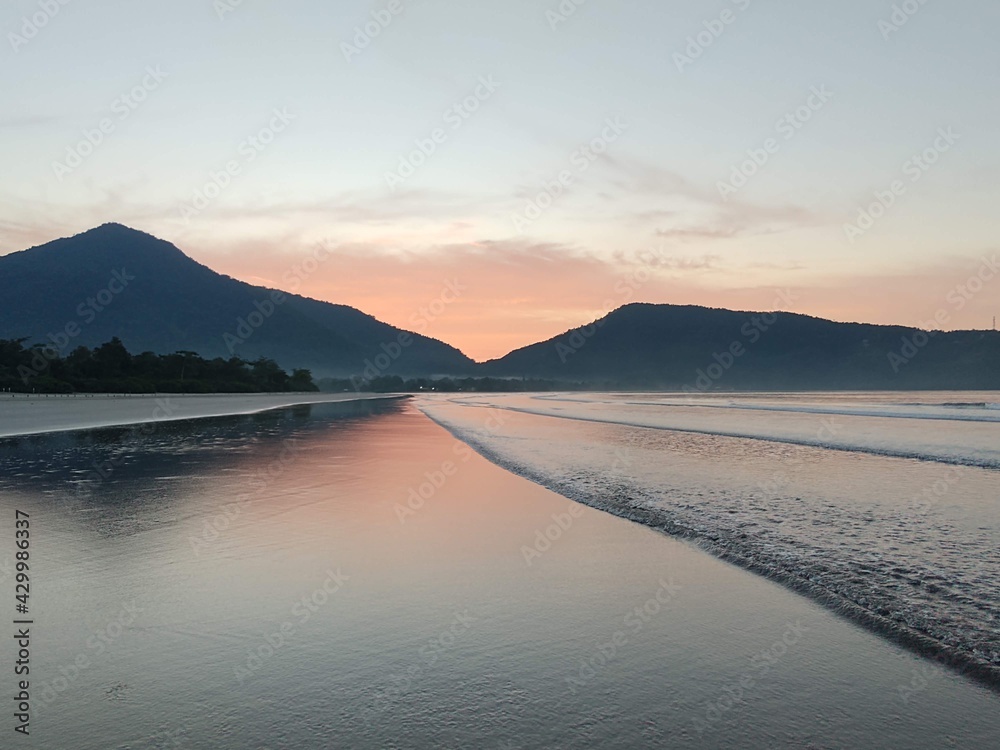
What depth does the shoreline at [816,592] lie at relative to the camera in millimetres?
5586

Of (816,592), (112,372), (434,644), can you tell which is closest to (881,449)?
(816,592)

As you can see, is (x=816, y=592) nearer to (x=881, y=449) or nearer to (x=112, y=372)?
Answer: (x=881, y=449)

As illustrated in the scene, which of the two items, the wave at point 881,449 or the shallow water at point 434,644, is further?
the wave at point 881,449

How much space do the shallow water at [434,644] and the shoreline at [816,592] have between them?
0.19 metres

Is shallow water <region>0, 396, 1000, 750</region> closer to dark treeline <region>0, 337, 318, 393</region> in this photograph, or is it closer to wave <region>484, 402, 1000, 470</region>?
wave <region>484, 402, 1000, 470</region>

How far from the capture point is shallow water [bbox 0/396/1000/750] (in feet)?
14.8

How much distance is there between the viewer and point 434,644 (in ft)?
19.7

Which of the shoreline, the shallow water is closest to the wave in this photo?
the shoreline

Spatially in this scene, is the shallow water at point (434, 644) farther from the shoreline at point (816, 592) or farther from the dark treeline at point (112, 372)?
the dark treeline at point (112, 372)

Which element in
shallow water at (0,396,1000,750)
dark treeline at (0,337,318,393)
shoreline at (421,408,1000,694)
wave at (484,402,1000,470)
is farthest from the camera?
dark treeline at (0,337,318,393)

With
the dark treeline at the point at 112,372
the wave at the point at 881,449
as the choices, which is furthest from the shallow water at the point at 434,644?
the dark treeline at the point at 112,372

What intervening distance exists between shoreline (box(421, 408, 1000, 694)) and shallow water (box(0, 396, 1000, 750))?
0.19 m

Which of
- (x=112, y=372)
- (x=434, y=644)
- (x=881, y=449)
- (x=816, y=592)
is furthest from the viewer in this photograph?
(x=112, y=372)

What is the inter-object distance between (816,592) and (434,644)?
15.0 ft
